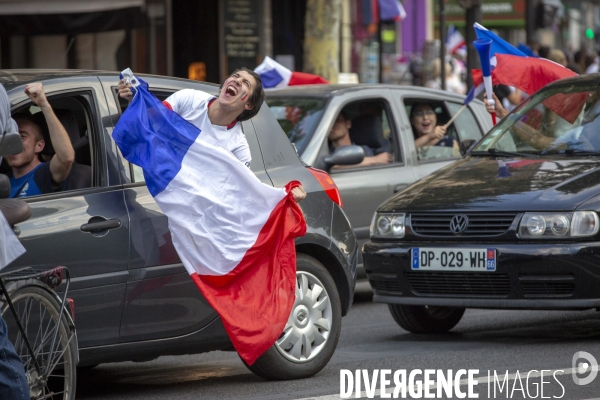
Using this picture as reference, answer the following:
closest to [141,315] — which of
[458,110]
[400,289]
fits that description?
[400,289]

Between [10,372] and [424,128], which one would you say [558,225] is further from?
[10,372]

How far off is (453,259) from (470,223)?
246mm

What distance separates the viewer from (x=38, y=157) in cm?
647

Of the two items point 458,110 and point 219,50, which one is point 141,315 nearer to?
point 458,110

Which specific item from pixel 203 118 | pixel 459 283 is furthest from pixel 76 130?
pixel 459 283

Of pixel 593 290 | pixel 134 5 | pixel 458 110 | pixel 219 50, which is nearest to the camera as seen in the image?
pixel 593 290

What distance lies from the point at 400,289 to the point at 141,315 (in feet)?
7.62

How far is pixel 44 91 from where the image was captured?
19.7ft

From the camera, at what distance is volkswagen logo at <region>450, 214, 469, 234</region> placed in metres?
7.67

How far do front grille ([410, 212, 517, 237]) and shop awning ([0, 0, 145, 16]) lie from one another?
848cm

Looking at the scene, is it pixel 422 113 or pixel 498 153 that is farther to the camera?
pixel 422 113

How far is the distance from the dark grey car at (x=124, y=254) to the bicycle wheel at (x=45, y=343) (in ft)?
1.01

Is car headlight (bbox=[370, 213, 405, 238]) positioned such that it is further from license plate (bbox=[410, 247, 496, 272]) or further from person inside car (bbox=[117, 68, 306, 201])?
person inside car (bbox=[117, 68, 306, 201])

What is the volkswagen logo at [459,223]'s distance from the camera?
25.2 ft
